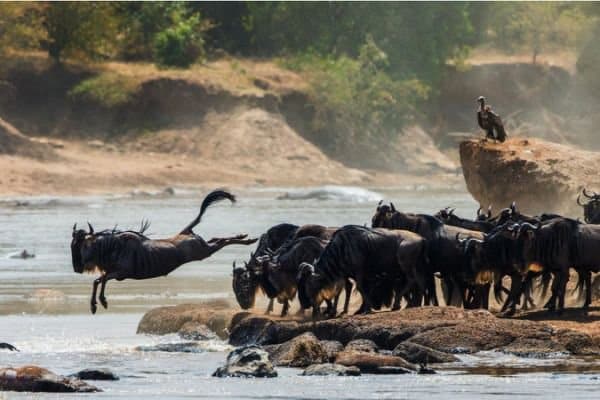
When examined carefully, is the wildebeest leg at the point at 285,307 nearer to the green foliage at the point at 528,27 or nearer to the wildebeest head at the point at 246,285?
the wildebeest head at the point at 246,285

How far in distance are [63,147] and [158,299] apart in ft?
129

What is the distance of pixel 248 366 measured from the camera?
1855 centimetres

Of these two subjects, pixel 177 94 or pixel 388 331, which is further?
pixel 177 94

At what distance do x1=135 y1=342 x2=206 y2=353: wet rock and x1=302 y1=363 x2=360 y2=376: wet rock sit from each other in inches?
106

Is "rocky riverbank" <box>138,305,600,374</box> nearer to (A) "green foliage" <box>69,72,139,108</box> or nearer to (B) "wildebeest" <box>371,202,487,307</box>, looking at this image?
(B) "wildebeest" <box>371,202,487,307</box>

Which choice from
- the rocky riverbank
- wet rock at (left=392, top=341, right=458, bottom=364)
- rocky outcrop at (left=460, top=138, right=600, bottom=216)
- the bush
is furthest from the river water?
the bush

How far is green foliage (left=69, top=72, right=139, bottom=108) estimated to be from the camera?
237 ft

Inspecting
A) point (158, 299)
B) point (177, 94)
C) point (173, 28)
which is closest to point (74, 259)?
point (158, 299)

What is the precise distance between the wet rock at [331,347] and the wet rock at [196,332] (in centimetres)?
258

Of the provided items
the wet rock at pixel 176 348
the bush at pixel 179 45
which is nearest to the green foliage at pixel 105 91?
the bush at pixel 179 45

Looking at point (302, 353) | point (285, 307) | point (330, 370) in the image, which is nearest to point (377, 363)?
point (330, 370)

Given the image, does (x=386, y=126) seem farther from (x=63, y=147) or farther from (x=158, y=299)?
(x=158, y=299)

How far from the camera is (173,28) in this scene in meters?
77.5

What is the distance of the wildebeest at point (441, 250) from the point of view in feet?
71.4
